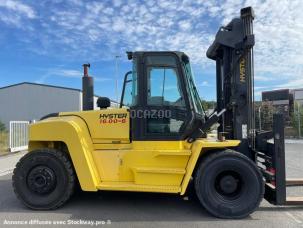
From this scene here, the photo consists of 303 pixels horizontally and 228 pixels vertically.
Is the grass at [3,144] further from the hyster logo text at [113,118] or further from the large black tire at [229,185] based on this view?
the large black tire at [229,185]

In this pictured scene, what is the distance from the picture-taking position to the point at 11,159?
46.9ft

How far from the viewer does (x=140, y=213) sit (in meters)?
6.13

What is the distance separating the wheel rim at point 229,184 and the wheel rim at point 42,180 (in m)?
3.11

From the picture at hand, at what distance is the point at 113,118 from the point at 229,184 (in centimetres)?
250

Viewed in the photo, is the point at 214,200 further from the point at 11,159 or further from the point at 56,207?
the point at 11,159

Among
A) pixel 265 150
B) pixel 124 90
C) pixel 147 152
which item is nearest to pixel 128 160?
pixel 147 152

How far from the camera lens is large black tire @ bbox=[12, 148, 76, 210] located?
6430 mm

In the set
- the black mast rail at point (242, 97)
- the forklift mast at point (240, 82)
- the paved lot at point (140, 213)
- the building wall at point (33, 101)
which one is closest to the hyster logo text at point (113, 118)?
the paved lot at point (140, 213)

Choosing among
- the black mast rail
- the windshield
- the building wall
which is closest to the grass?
the windshield

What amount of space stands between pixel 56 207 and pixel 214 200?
2948 millimetres

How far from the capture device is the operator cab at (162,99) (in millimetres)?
6309

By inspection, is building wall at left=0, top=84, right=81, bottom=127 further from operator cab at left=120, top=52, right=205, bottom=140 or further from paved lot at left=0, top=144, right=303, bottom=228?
operator cab at left=120, top=52, right=205, bottom=140

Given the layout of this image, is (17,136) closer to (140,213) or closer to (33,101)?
(140,213)

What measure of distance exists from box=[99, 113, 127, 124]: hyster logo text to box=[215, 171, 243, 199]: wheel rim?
6.86 feet
